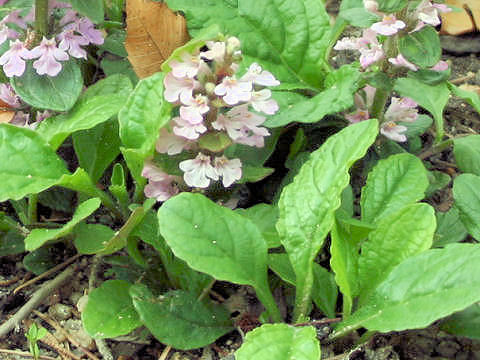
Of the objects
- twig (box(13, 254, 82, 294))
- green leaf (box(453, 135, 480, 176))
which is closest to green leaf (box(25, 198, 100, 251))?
twig (box(13, 254, 82, 294))

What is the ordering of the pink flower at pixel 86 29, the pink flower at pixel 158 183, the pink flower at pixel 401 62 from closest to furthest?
1. the pink flower at pixel 158 183
2. the pink flower at pixel 401 62
3. the pink flower at pixel 86 29

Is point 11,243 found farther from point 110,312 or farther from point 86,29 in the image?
point 86,29

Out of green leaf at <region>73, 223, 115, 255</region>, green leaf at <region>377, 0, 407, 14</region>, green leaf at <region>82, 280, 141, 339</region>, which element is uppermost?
green leaf at <region>377, 0, 407, 14</region>

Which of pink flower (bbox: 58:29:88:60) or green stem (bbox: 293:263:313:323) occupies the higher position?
pink flower (bbox: 58:29:88:60)

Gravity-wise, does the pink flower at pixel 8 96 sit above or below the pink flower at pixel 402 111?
above

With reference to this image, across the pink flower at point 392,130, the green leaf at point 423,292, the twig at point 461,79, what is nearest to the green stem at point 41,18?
the pink flower at point 392,130

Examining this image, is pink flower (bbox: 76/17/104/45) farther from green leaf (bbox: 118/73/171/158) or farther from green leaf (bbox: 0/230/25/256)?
green leaf (bbox: 0/230/25/256)

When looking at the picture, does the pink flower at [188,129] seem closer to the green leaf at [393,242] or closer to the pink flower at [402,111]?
the green leaf at [393,242]

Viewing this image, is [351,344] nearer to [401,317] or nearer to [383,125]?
[401,317]
